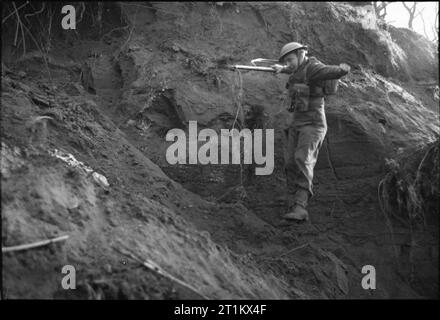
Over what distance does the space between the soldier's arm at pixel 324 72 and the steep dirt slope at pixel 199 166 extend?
1086 mm

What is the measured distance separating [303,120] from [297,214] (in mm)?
1166

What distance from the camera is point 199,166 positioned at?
7.42 metres

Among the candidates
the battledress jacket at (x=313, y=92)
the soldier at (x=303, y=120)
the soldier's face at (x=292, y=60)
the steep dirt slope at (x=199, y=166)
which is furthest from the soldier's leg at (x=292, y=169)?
the soldier's face at (x=292, y=60)

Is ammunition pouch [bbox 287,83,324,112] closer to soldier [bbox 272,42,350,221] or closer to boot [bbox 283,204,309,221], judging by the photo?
soldier [bbox 272,42,350,221]

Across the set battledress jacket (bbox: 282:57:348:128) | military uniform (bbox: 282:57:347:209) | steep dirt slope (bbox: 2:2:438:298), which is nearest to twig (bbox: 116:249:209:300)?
steep dirt slope (bbox: 2:2:438:298)

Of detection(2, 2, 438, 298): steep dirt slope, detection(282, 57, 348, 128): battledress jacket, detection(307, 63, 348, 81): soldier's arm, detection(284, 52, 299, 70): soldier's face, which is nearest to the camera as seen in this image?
detection(2, 2, 438, 298): steep dirt slope

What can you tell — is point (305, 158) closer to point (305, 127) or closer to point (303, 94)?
point (305, 127)

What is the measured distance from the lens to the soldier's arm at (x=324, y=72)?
652cm

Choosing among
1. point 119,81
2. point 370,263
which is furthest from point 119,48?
point 370,263

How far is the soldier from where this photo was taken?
6.65 meters

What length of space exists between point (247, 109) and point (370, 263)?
2694 millimetres

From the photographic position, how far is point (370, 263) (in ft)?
22.1

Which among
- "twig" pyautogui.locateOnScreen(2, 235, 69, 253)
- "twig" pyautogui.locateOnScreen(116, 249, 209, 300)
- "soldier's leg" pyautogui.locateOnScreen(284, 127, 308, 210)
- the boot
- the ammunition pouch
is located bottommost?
"twig" pyautogui.locateOnScreen(116, 249, 209, 300)

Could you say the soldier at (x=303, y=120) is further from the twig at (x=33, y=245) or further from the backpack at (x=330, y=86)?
the twig at (x=33, y=245)
